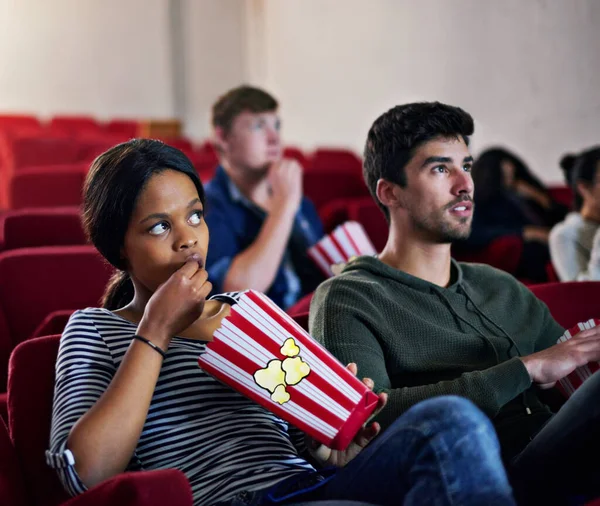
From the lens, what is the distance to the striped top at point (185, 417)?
1253 millimetres

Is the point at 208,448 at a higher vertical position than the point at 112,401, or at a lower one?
lower

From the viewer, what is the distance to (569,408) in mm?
1319

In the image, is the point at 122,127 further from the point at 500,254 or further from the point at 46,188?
the point at 500,254

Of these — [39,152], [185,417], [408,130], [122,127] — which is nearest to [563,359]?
[408,130]

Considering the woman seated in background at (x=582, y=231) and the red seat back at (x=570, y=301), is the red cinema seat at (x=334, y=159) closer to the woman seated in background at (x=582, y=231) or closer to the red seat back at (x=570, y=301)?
the woman seated in background at (x=582, y=231)

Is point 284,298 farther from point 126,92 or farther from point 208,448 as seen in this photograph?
point 126,92

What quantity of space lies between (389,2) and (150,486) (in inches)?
234

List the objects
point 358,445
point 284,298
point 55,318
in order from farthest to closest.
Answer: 1. point 284,298
2. point 55,318
3. point 358,445

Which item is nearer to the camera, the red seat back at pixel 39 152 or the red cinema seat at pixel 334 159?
the red seat back at pixel 39 152

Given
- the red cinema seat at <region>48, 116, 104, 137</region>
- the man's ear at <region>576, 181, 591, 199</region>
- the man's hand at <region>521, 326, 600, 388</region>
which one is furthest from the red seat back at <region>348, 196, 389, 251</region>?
the red cinema seat at <region>48, 116, 104, 137</region>

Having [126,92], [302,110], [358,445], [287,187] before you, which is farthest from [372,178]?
[126,92]

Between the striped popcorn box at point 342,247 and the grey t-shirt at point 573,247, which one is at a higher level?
the striped popcorn box at point 342,247

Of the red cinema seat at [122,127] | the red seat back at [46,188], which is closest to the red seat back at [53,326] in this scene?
the red seat back at [46,188]

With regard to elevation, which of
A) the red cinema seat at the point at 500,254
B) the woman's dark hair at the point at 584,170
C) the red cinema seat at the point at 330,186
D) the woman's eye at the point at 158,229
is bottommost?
the red cinema seat at the point at 500,254
